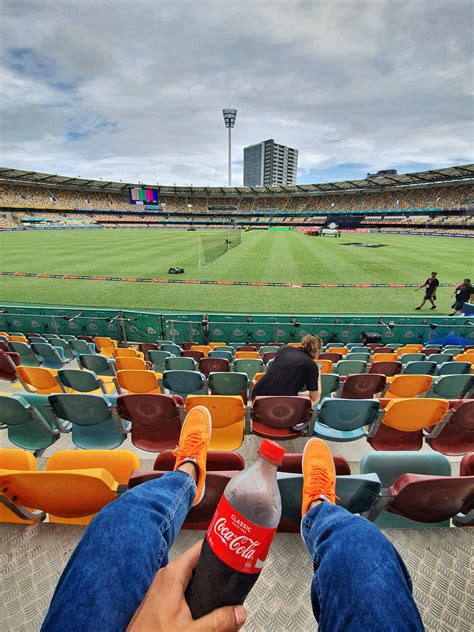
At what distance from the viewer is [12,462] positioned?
2322 mm

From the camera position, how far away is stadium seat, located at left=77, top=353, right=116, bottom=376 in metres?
6.01

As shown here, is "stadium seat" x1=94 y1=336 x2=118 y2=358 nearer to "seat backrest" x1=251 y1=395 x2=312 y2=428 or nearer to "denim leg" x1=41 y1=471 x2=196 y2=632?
"seat backrest" x1=251 y1=395 x2=312 y2=428

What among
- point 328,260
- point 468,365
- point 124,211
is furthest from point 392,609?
point 124,211

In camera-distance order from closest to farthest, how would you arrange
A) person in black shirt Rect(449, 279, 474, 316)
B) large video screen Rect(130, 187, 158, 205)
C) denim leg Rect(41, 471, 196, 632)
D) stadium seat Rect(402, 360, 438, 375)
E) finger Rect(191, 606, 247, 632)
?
denim leg Rect(41, 471, 196, 632), finger Rect(191, 606, 247, 632), stadium seat Rect(402, 360, 438, 375), person in black shirt Rect(449, 279, 474, 316), large video screen Rect(130, 187, 158, 205)

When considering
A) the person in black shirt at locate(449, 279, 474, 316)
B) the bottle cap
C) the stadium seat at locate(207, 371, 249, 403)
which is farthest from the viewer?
the person in black shirt at locate(449, 279, 474, 316)

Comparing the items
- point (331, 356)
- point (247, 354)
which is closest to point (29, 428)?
point (247, 354)

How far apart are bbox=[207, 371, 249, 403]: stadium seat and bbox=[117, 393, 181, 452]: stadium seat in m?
1.00

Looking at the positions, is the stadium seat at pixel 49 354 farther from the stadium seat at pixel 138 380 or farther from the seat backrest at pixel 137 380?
the seat backrest at pixel 137 380

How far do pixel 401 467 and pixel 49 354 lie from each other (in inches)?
311

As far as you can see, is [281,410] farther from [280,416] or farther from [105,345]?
[105,345]

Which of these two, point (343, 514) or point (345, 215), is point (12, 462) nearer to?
point (343, 514)

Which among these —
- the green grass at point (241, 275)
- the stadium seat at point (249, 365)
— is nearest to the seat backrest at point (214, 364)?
the stadium seat at point (249, 365)

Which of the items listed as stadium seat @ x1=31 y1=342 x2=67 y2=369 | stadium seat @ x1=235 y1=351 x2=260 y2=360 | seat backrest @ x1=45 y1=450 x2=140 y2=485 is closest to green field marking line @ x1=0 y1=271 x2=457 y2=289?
stadium seat @ x1=235 y1=351 x2=260 y2=360

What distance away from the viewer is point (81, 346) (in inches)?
312
